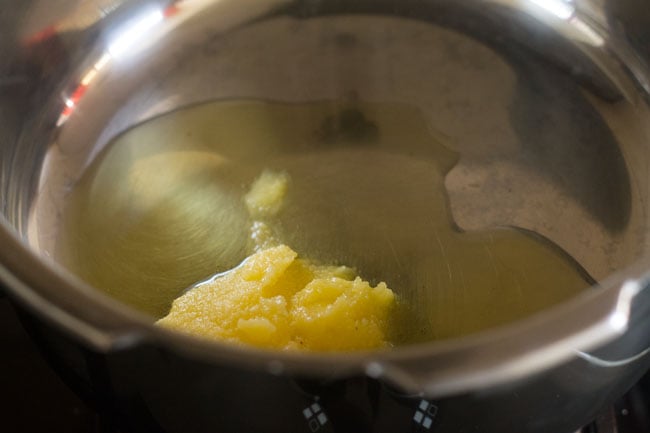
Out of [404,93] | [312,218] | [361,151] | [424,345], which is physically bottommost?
[424,345]

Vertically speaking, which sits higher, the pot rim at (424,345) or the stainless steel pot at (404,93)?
the stainless steel pot at (404,93)

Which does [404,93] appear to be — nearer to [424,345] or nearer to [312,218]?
[312,218]

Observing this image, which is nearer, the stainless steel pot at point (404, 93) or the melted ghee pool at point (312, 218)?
the stainless steel pot at point (404, 93)

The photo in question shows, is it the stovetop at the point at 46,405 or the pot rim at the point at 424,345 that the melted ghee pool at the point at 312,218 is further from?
the pot rim at the point at 424,345

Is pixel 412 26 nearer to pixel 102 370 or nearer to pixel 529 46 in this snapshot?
pixel 529 46

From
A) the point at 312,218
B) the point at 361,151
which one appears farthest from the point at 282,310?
the point at 361,151

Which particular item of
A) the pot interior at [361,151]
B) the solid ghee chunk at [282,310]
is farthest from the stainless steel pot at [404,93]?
the solid ghee chunk at [282,310]
